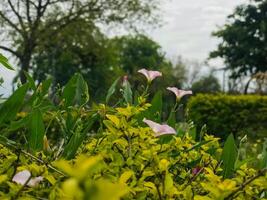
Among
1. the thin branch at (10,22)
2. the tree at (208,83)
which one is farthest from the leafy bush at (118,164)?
the tree at (208,83)

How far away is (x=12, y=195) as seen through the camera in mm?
1056

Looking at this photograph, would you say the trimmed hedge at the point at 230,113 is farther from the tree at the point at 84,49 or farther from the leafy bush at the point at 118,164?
the leafy bush at the point at 118,164

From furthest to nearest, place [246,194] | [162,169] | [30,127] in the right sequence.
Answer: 1. [30,127]
2. [246,194]
3. [162,169]

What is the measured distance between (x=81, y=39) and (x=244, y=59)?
12.8 metres

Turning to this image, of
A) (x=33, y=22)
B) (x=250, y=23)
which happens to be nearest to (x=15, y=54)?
(x=33, y=22)

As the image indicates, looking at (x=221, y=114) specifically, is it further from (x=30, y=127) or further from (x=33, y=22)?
(x=33, y=22)

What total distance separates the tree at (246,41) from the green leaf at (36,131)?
3374 centimetres

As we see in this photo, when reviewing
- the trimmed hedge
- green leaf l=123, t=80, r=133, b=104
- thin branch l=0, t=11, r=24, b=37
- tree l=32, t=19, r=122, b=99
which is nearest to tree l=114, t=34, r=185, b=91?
tree l=32, t=19, r=122, b=99

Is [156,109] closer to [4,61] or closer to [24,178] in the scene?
[4,61]

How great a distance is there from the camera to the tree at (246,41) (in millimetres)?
35094

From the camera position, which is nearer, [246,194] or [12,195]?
[12,195]

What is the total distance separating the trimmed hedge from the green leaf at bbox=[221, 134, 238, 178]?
9.92 meters

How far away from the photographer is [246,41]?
3522cm

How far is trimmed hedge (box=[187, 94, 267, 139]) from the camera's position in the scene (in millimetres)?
11734
